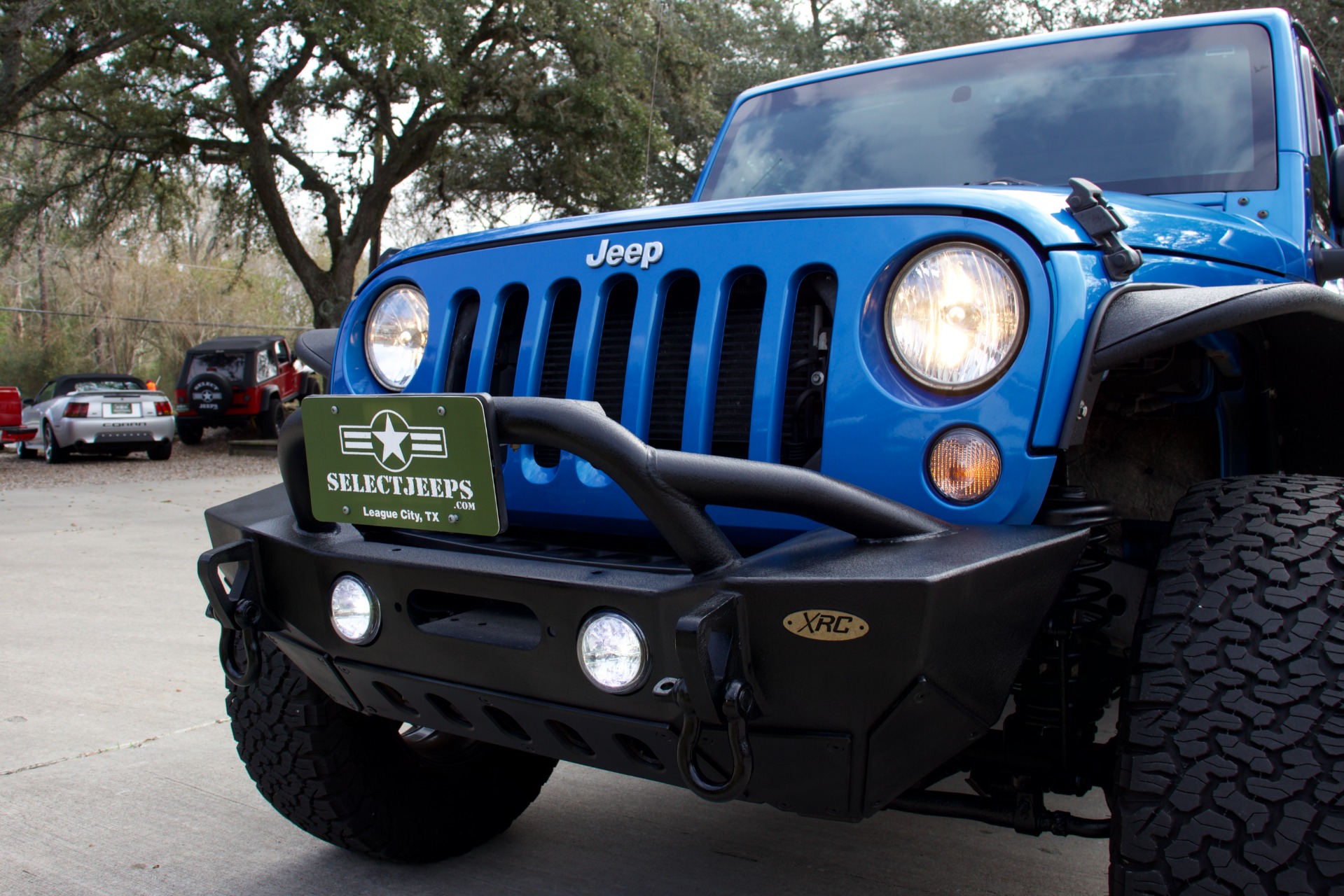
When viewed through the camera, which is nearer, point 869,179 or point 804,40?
point 869,179

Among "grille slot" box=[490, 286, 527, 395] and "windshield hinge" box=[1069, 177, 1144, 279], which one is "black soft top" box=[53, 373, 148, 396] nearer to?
"grille slot" box=[490, 286, 527, 395]

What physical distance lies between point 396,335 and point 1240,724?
67.8 inches

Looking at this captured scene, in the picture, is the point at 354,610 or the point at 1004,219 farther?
the point at 354,610

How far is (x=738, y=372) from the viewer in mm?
1913

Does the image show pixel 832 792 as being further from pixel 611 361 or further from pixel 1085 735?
pixel 611 361

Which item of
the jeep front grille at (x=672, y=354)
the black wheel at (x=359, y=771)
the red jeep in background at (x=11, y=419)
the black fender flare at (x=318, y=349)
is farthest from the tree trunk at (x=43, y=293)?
the jeep front grille at (x=672, y=354)

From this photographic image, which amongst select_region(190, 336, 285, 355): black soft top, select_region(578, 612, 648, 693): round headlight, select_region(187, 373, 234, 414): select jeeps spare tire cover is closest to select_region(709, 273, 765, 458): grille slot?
select_region(578, 612, 648, 693): round headlight

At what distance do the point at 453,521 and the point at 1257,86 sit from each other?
2379 millimetres

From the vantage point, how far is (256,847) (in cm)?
286

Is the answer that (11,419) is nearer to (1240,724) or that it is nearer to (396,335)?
(396,335)

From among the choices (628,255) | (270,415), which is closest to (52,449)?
(270,415)

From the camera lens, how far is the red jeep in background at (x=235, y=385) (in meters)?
18.7

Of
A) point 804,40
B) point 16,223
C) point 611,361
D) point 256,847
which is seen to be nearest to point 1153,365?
point 611,361

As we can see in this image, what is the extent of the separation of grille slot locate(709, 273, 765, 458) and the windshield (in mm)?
1079
